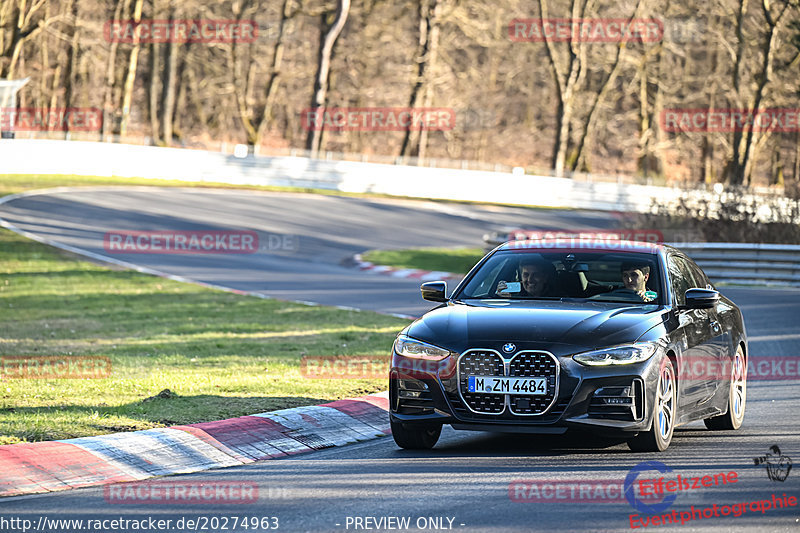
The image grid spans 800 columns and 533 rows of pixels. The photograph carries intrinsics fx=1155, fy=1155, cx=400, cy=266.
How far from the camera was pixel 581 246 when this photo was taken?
9.14 meters

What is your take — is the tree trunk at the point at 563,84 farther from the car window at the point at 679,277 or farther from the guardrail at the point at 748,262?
the car window at the point at 679,277

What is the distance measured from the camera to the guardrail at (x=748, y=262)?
25.4 metres

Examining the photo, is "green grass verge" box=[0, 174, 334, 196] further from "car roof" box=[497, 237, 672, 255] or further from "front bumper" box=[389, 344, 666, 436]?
"front bumper" box=[389, 344, 666, 436]

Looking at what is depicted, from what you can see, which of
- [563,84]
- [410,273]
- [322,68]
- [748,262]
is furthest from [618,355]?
[563,84]

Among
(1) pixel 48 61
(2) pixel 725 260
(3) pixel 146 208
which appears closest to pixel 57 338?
(2) pixel 725 260

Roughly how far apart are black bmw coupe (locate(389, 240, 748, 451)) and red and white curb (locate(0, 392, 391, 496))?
86 centimetres

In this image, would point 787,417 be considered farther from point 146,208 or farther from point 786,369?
point 146,208

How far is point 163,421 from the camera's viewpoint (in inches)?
333

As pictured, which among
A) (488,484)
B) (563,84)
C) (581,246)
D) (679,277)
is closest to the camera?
(488,484)

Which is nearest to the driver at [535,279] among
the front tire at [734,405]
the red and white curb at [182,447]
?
the red and white curb at [182,447]

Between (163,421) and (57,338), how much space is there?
6.83 m

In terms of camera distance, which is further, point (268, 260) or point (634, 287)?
point (268, 260)

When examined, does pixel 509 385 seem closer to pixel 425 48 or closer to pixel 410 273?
pixel 410 273

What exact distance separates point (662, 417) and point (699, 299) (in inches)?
43.7
